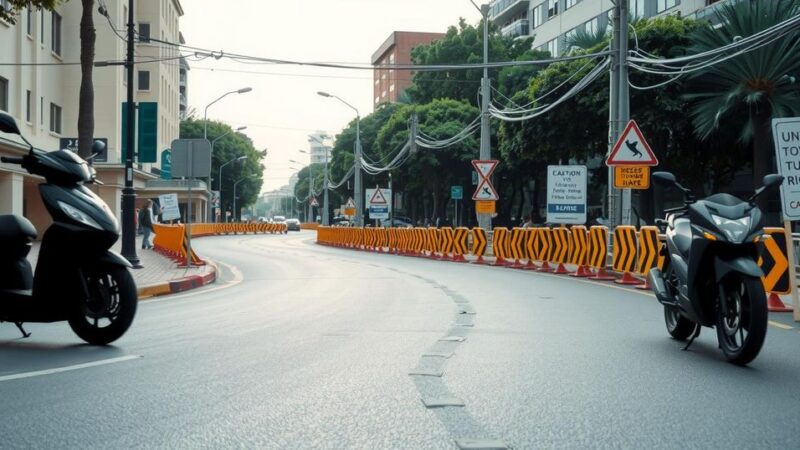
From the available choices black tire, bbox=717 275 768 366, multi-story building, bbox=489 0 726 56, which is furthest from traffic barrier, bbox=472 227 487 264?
black tire, bbox=717 275 768 366

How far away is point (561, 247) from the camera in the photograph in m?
20.8

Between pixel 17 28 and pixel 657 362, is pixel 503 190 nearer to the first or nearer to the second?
pixel 17 28

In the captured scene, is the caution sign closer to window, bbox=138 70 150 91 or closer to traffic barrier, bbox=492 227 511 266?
traffic barrier, bbox=492 227 511 266

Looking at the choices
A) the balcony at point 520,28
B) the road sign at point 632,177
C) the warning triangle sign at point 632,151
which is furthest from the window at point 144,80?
the warning triangle sign at point 632,151

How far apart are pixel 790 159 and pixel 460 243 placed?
18.0 meters

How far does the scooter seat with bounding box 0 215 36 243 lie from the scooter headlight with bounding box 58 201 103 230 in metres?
0.41

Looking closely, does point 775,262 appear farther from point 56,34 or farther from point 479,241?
point 56,34

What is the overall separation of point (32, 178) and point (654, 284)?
29.5m

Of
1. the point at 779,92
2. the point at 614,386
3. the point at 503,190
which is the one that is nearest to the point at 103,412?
the point at 614,386

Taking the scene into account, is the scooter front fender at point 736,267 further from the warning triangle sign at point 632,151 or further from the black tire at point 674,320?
the warning triangle sign at point 632,151

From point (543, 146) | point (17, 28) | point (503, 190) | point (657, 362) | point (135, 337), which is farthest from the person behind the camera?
point (503, 190)

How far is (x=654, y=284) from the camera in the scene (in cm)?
820

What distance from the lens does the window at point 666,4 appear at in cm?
4347

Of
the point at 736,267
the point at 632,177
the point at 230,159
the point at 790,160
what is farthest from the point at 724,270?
the point at 230,159
